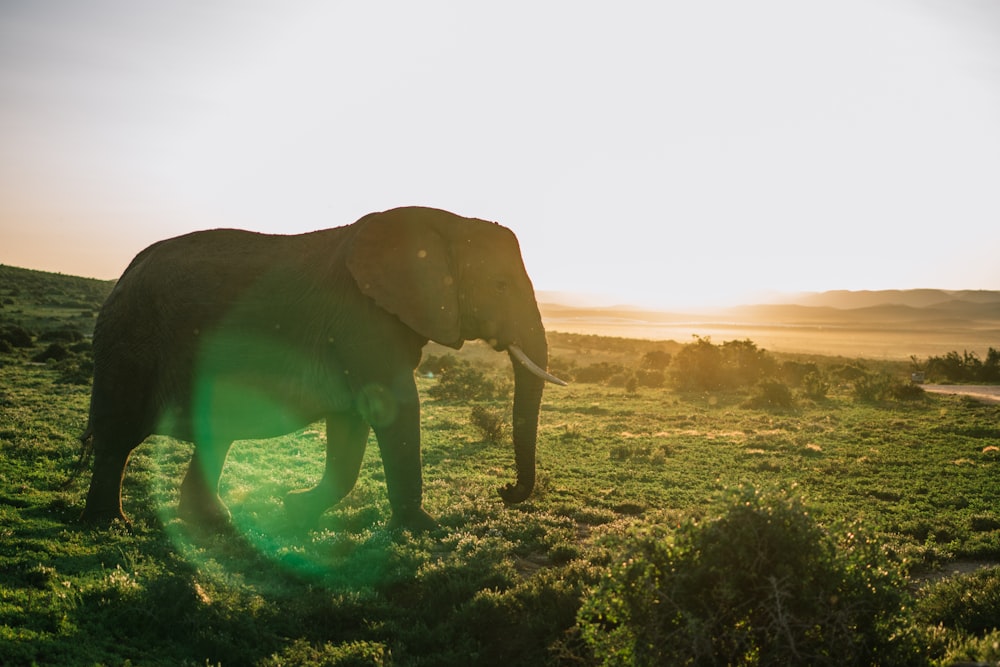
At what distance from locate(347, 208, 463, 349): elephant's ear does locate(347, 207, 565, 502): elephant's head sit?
1cm

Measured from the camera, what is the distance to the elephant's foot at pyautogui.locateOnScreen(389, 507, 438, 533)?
26.6 feet

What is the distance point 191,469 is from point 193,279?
2682 mm

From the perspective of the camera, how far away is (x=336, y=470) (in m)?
8.89

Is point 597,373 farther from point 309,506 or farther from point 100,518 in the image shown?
point 100,518

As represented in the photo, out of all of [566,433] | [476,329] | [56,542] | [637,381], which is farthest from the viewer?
[637,381]

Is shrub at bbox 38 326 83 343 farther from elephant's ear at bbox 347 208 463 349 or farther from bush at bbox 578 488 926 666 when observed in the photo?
bush at bbox 578 488 926 666

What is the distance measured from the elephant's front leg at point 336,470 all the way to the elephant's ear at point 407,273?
1.94 metres

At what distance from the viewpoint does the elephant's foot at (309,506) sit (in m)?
8.80

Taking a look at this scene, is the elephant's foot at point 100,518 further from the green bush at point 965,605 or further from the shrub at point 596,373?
the shrub at point 596,373

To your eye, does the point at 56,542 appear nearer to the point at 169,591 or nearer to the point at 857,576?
the point at 169,591

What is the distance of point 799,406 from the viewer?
961 inches

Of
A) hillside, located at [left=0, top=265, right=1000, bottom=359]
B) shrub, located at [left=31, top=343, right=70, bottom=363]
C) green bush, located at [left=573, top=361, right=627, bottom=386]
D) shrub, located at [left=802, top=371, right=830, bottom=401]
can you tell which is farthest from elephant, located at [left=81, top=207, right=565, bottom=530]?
hillside, located at [left=0, top=265, right=1000, bottom=359]

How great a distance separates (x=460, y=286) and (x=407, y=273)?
2.79ft

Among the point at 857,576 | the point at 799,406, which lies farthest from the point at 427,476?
the point at 799,406
